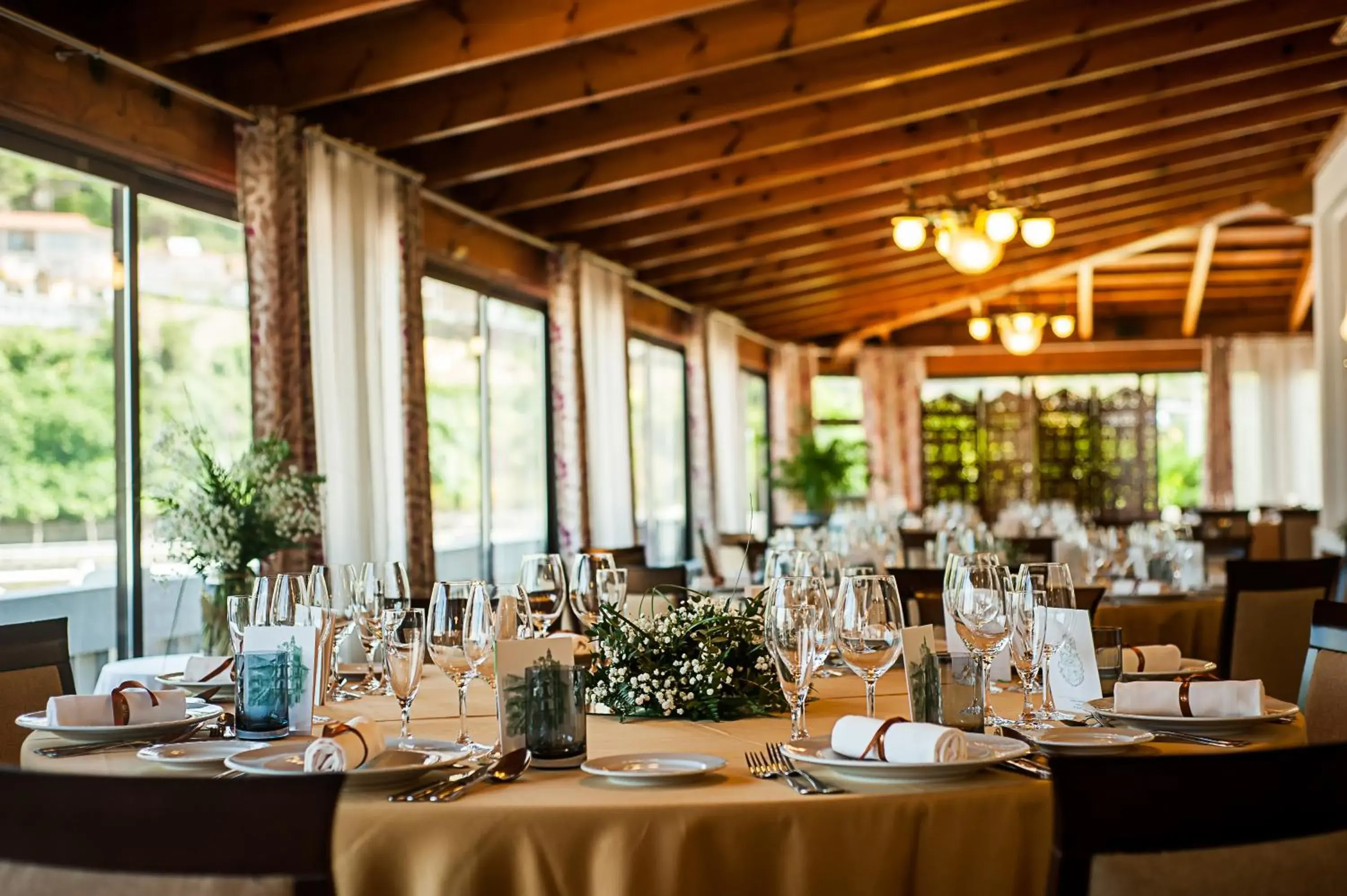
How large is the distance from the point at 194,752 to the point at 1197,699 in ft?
5.08

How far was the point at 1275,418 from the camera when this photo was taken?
1684 centimetres

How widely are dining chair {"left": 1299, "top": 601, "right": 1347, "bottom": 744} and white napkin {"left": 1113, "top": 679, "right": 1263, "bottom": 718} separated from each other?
532 mm

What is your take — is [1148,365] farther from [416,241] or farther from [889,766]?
[889,766]

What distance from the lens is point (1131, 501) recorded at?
56.3ft

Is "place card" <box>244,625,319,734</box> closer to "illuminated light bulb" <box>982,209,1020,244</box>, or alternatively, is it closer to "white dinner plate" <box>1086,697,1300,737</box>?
"white dinner plate" <box>1086,697,1300,737</box>

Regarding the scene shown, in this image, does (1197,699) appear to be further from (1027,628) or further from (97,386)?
(97,386)

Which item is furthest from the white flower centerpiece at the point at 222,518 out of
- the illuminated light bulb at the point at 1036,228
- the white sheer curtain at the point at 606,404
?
the white sheer curtain at the point at 606,404

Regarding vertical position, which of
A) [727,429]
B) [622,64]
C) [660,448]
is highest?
[622,64]

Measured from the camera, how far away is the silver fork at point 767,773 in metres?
1.75

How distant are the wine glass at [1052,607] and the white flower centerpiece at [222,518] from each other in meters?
2.65

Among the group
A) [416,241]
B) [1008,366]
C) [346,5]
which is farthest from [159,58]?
[1008,366]

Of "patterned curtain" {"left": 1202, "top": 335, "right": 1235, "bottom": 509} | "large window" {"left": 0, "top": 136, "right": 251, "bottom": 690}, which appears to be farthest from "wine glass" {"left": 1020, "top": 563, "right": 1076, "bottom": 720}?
"patterned curtain" {"left": 1202, "top": 335, "right": 1235, "bottom": 509}

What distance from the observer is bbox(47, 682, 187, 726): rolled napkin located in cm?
222

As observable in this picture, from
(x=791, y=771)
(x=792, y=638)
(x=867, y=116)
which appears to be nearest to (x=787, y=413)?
(x=867, y=116)
